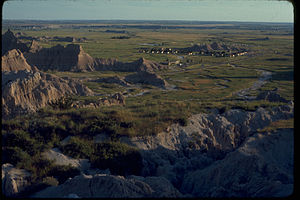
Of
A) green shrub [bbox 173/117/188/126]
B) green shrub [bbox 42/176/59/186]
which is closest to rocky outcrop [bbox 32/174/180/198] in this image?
green shrub [bbox 42/176/59/186]

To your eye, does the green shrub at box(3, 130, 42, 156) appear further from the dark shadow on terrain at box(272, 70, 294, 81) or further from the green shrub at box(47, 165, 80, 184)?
the dark shadow on terrain at box(272, 70, 294, 81)

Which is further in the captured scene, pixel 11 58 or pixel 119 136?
pixel 11 58

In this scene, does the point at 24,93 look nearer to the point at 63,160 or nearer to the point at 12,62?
A: the point at 12,62

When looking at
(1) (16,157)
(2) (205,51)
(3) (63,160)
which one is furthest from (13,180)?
(2) (205,51)

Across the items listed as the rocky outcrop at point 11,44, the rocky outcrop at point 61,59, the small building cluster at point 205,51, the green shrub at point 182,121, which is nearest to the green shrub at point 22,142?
the green shrub at point 182,121

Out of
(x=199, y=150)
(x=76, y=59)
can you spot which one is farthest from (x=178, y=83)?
(x=199, y=150)

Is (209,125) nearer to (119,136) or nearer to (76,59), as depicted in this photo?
(119,136)
